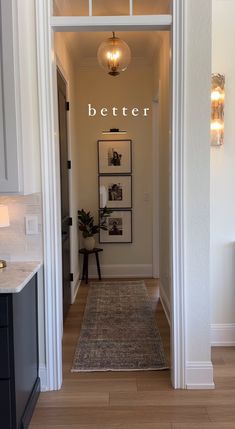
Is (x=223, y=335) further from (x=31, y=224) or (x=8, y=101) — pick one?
(x=8, y=101)

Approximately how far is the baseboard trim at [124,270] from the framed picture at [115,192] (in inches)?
35.1

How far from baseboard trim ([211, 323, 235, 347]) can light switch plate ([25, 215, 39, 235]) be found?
5.93 ft

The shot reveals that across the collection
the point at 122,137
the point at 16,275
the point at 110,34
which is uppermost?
the point at 110,34

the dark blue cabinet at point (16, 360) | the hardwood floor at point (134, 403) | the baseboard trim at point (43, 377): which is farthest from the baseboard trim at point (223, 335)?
the dark blue cabinet at point (16, 360)

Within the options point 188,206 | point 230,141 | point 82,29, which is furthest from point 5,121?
point 230,141

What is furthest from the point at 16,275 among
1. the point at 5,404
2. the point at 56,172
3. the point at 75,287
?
the point at 75,287

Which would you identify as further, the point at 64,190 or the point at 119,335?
the point at 64,190

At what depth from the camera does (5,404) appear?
6.54 ft

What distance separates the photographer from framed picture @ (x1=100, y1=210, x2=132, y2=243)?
5637 millimetres

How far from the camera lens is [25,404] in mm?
2254

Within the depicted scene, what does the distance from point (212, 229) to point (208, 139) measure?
1005mm

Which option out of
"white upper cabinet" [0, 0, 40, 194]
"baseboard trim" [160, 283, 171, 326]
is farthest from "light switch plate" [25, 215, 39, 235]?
"baseboard trim" [160, 283, 171, 326]

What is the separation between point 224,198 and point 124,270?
2.74 m

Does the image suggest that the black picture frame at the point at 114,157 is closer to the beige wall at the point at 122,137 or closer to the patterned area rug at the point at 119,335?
the beige wall at the point at 122,137
